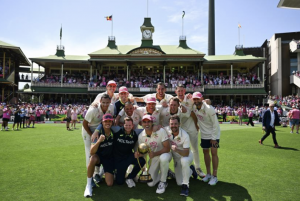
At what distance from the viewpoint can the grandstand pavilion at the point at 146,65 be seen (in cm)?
3447

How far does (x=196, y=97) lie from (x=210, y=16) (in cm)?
4944

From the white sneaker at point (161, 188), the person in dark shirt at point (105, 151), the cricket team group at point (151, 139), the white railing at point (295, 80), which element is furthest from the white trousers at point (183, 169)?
the white railing at point (295, 80)

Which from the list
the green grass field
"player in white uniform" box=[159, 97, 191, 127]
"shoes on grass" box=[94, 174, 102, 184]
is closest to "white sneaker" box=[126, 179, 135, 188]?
the green grass field

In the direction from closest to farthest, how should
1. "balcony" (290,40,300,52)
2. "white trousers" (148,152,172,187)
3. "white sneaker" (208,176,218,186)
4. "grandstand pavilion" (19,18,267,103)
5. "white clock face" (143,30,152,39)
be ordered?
"white trousers" (148,152,172,187), "white sneaker" (208,176,218,186), "grandstand pavilion" (19,18,267,103), "balcony" (290,40,300,52), "white clock face" (143,30,152,39)

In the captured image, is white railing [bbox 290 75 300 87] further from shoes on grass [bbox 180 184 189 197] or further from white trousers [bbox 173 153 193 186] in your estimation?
shoes on grass [bbox 180 184 189 197]

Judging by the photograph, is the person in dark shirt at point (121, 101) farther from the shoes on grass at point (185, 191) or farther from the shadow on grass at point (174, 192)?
the shoes on grass at point (185, 191)

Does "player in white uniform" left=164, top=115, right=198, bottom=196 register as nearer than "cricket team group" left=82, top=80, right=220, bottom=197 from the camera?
Yes

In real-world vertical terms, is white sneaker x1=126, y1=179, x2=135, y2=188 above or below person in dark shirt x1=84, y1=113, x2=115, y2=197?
below

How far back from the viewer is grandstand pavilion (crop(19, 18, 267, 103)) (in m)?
34.5

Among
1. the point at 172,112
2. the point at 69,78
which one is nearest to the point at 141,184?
the point at 172,112

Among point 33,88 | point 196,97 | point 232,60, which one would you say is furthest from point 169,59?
point 196,97

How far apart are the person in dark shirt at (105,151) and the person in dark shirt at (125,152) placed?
14 cm

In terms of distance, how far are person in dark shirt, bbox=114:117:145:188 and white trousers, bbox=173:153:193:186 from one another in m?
0.85

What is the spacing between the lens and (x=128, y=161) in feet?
17.0
